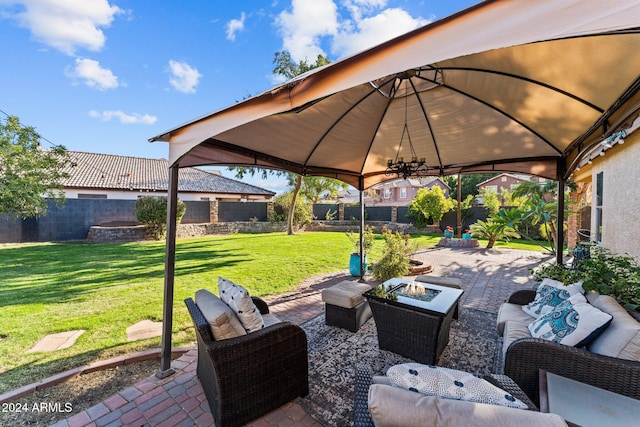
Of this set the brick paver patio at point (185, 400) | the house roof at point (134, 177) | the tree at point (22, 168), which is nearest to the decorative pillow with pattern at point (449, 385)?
the brick paver patio at point (185, 400)

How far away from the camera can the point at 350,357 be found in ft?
10.5

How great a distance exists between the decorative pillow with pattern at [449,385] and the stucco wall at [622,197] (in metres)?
4.95

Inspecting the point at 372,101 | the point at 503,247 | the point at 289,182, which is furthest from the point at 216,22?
the point at 503,247

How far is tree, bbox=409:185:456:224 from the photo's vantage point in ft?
51.0

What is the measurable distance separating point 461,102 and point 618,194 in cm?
380

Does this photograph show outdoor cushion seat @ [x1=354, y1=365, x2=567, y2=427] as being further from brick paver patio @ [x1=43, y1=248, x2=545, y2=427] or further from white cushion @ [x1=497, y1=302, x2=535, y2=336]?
white cushion @ [x1=497, y1=302, x2=535, y2=336]

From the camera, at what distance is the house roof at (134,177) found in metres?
16.8

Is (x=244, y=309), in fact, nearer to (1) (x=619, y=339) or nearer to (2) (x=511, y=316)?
(1) (x=619, y=339)

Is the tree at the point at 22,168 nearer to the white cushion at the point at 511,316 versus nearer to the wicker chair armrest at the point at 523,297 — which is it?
the white cushion at the point at 511,316

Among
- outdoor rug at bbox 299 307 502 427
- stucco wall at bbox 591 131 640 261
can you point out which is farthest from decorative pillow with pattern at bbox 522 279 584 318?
stucco wall at bbox 591 131 640 261

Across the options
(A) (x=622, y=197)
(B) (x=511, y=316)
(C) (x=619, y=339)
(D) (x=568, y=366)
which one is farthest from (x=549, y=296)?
(A) (x=622, y=197)

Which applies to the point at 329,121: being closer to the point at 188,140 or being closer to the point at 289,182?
the point at 188,140

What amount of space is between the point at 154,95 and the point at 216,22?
23.2ft

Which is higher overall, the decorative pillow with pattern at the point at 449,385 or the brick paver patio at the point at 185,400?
the decorative pillow with pattern at the point at 449,385
